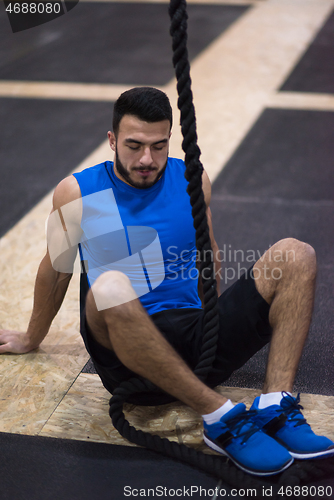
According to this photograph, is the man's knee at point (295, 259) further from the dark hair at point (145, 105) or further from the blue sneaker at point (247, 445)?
the dark hair at point (145, 105)

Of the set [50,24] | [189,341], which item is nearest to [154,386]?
[189,341]

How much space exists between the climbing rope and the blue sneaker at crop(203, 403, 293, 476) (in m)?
0.03

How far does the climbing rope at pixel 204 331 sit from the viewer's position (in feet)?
4.06

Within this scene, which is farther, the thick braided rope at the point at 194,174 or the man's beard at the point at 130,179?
the man's beard at the point at 130,179

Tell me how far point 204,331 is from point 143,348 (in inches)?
7.1

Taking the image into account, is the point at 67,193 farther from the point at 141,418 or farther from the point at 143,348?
the point at 141,418

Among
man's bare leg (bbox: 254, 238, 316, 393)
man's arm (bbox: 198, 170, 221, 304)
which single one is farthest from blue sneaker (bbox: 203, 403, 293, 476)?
man's arm (bbox: 198, 170, 221, 304)

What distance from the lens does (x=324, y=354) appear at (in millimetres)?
2109

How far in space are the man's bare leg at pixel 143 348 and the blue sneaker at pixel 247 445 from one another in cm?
6

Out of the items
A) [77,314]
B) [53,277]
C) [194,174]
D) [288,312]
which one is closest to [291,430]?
[288,312]

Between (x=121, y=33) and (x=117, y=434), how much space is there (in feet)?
20.6

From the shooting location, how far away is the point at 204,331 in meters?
1.53

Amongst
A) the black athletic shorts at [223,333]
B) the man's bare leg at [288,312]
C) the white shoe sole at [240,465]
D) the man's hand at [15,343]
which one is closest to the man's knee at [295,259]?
the man's bare leg at [288,312]

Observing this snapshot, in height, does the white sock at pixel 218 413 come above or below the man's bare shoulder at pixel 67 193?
below
